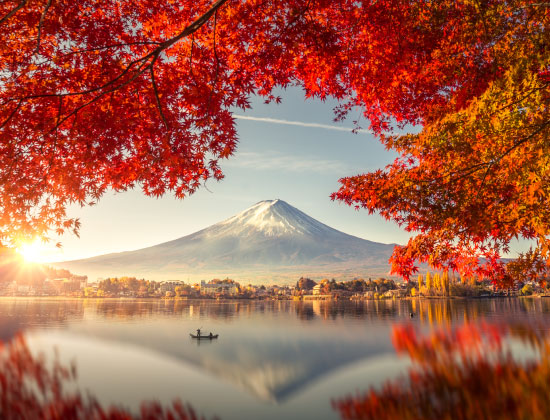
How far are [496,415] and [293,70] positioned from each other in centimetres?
770

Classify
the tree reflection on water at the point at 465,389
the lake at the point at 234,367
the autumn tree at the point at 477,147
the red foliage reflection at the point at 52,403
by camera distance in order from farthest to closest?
the lake at the point at 234,367, the red foliage reflection at the point at 52,403, the tree reflection on water at the point at 465,389, the autumn tree at the point at 477,147

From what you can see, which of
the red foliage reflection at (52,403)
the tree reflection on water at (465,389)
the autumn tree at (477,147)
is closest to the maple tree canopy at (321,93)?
the autumn tree at (477,147)

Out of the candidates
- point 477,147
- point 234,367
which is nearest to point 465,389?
point 477,147

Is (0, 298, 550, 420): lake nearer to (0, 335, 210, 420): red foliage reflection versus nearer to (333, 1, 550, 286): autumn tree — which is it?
(0, 335, 210, 420): red foliage reflection

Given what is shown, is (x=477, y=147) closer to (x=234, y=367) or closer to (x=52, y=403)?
(x=52, y=403)

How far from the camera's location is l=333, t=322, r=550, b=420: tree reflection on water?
712cm

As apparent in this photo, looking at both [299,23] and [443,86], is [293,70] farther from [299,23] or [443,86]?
[443,86]

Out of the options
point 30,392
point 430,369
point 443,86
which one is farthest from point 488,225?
point 30,392

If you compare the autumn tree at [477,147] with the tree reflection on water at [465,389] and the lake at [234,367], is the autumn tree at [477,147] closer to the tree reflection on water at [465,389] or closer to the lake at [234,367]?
the tree reflection on water at [465,389]

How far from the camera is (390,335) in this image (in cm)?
2644

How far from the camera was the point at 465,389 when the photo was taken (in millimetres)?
9094

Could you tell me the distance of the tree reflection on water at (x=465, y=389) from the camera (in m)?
7.12

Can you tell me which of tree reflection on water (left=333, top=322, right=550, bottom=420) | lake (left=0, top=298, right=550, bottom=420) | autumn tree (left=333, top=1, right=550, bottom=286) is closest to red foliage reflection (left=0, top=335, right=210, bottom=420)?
lake (left=0, top=298, right=550, bottom=420)

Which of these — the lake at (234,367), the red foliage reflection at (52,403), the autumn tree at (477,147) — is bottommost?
the lake at (234,367)
